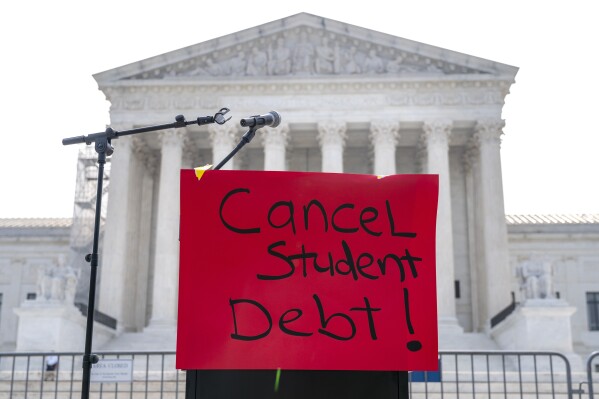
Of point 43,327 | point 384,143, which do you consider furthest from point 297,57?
point 43,327

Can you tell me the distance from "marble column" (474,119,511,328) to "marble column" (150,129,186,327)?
15.6m

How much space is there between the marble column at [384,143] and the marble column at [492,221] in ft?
14.6

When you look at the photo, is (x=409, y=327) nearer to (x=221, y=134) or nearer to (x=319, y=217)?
(x=319, y=217)

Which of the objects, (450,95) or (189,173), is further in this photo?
(450,95)

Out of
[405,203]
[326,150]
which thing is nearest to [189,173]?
[405,203]

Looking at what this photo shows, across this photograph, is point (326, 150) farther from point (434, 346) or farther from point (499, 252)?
point (434, 346)

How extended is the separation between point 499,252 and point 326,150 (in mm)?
10093

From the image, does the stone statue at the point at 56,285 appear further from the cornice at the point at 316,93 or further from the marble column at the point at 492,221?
the marble column at the point at 492,221

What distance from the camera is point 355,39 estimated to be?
40.1 metres

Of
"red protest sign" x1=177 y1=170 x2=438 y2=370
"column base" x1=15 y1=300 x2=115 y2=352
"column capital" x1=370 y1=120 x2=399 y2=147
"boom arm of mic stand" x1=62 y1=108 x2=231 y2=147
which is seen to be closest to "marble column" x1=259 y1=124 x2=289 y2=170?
"column capital" x1=370 y1=120 x2=399 y2=147

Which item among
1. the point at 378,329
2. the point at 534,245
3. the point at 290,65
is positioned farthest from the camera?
the point at 534,245

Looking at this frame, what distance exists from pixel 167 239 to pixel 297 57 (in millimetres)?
11864

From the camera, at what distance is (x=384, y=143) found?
3866 cm

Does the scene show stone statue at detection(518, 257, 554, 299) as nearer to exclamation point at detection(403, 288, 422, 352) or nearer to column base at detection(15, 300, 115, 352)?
column base at detection(15, 300, 115, 352)
